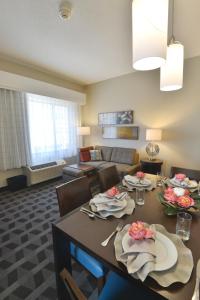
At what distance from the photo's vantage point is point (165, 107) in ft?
11.1

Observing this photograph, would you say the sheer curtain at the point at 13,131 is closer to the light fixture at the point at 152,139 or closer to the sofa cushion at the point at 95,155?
the sofa cushion at the point at 95,155

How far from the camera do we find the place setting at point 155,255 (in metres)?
0.63

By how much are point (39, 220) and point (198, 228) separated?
2086 mm

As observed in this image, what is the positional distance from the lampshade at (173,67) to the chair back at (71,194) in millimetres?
1178

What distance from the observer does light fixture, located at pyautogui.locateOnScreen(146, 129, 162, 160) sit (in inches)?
126

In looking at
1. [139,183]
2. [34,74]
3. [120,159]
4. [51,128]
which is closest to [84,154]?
[120,159]

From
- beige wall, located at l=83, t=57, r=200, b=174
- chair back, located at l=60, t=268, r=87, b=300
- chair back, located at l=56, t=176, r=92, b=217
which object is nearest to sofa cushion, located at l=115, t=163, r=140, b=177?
beige wall, located at l=83, t=57, r=200, b=174

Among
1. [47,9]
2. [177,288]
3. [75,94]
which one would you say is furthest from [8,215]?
[75,94]

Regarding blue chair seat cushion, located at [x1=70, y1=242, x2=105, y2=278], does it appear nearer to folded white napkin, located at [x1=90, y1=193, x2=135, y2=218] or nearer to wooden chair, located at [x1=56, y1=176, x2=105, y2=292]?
wooden chair, located at [x1=56, y1=176, x2=105, y2=292]

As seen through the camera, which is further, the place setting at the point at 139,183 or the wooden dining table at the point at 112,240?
the place setting at the point at 139,183

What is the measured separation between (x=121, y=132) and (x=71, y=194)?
2.96 m

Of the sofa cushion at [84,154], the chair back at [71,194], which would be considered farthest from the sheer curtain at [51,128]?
the chair back at [71,194]

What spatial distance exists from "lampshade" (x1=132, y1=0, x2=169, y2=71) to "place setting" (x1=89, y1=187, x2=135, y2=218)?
3.24 feet

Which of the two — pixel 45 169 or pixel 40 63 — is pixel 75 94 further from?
pixel 45 169
